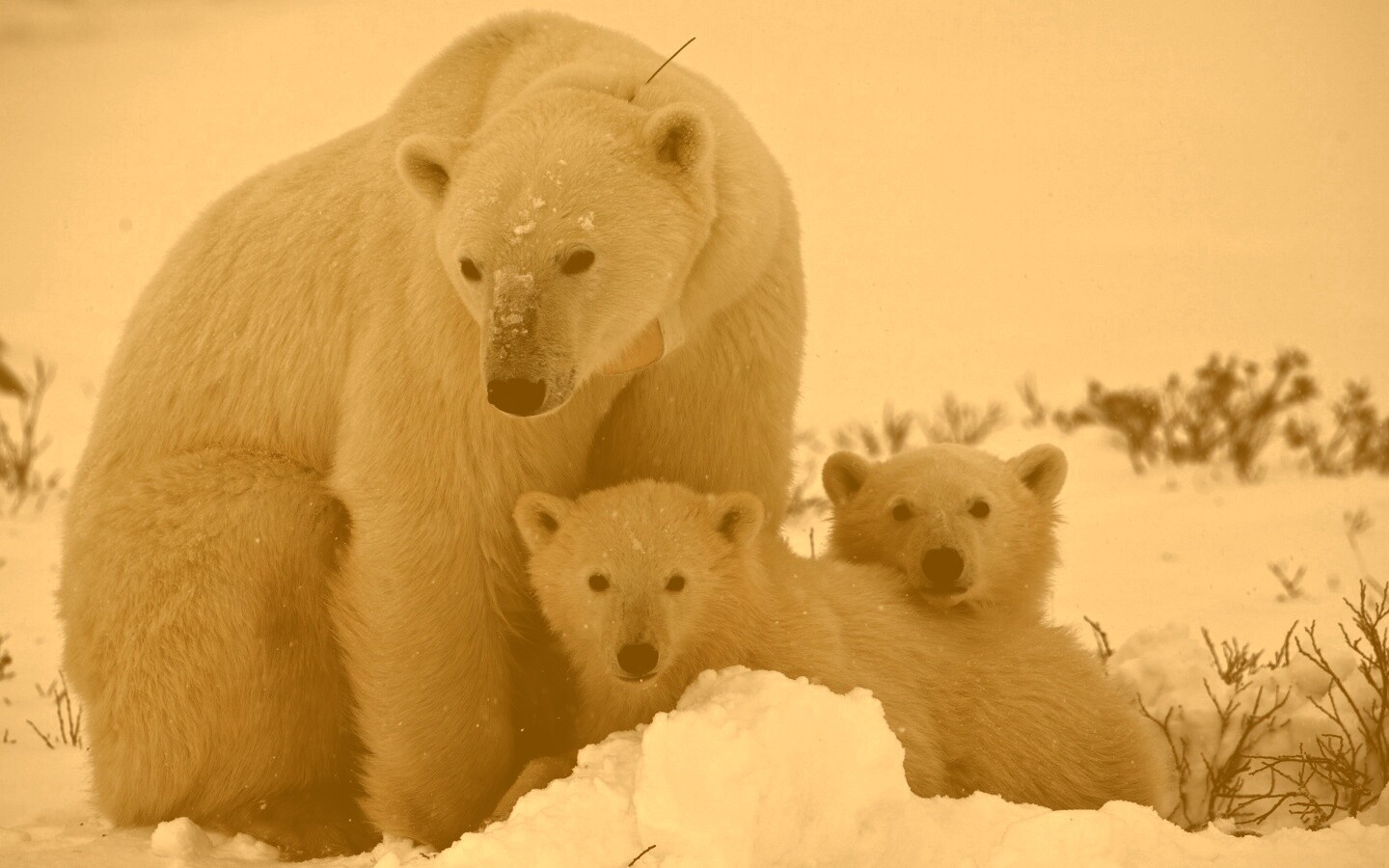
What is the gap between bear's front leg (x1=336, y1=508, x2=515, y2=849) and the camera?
10.8ft

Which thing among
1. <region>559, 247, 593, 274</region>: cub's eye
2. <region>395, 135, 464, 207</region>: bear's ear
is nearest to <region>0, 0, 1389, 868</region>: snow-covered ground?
<region>559, 247, 593, 274</region>: cub's eye

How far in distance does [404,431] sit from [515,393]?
627 mm

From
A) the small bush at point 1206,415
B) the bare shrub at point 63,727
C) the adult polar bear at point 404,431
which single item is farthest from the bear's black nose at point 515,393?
the small bush at point 1206,415

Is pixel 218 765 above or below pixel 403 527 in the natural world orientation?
below

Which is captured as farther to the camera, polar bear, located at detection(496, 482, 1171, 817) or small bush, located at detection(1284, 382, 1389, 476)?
small bush, located at detection(1284, 382, 1389, 476)

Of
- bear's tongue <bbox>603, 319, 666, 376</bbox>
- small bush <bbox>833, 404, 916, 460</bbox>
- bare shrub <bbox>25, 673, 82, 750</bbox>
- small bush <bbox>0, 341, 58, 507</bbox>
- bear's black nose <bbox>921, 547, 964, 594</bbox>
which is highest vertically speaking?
bear's tongue <bbox>603, 319, 666, 376</bbox>

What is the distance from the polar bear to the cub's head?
0.63ft

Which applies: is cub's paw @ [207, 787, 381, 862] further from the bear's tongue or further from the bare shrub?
the bear's tongue

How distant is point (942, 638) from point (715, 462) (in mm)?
812

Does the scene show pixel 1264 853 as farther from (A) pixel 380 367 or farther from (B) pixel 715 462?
(A) pixel 380 367

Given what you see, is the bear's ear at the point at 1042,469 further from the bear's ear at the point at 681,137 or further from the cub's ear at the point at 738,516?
the bear's ear at the point at 681,137

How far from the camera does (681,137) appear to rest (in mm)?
3074

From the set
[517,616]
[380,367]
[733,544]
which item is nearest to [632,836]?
[733,544]

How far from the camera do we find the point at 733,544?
10.8ft
